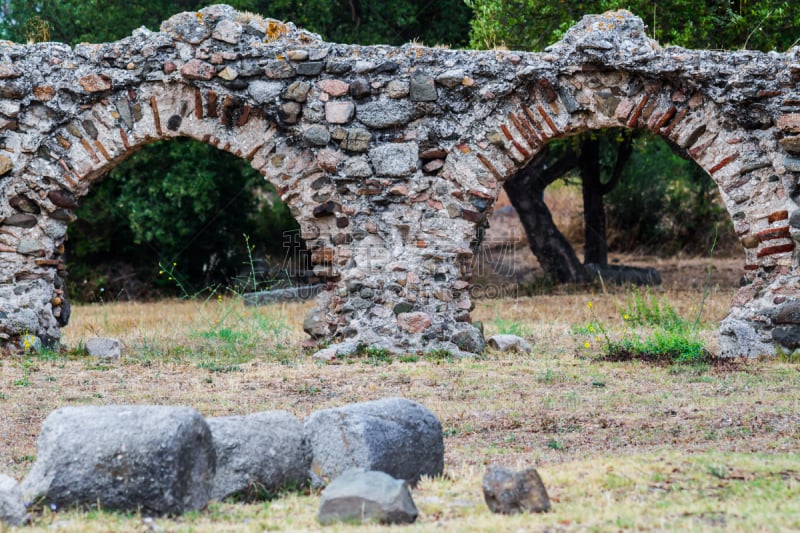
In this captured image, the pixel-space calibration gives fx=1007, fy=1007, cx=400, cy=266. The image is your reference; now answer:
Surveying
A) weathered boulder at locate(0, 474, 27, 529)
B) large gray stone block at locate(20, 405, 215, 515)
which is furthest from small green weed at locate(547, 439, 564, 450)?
weathered boulder at locate(0, 474, 27, 529)

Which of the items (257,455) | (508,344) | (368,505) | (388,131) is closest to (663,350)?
(508,344)

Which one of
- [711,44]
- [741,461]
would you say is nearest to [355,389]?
[741,461]

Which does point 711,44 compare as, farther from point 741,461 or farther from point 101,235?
point 101,235

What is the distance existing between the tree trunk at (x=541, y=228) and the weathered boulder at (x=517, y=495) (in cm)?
996

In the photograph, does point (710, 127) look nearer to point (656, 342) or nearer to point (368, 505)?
point (656, 342)

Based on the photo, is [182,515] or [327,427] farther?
[327,427]

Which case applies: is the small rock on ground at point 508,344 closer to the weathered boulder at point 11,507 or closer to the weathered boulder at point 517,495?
the weathered boulder at point 517,495

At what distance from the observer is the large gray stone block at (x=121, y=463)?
3.61 meters

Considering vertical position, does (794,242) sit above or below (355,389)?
above

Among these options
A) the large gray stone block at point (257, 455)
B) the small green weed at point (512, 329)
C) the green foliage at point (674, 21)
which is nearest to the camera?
the large gray stone block at point (257, 455)

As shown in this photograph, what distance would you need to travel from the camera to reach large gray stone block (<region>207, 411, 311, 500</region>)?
3.92 meters

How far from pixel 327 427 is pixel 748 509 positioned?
1.62m

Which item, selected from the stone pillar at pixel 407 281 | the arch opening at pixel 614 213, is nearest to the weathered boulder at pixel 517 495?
the stone pillar at pixel 407 281

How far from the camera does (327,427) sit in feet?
13.4
